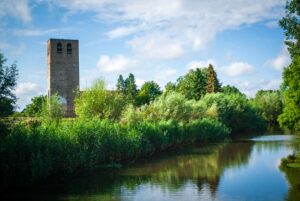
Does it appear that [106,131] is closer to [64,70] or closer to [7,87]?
[7,87]

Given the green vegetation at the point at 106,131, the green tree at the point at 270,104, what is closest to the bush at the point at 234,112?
the green vegetation at the point at 106,131

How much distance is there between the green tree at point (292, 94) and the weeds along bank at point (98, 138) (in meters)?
Answer: 12.2

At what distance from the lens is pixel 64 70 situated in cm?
7269

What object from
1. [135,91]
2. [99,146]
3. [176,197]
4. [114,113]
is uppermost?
[135,91]

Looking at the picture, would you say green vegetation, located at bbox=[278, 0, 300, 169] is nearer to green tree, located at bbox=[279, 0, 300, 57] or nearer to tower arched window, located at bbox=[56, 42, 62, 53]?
green tree, located at bbox=[279, 0, 300, 57]

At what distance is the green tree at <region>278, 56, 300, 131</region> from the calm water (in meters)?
4.25

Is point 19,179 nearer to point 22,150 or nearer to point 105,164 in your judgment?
point 22,150

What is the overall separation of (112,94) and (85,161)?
64.7ft

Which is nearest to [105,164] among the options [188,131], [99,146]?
[99,146]

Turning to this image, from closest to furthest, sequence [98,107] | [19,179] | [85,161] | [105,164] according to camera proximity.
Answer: [19,179] → [85,161] → [105,164] → [98,107]

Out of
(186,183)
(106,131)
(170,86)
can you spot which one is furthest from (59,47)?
(186,183)

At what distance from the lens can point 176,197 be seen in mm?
22125

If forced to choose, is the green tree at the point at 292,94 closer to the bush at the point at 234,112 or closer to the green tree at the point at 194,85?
the bush at the point at 234,112

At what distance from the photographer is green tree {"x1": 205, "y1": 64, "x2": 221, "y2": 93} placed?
8381cm
